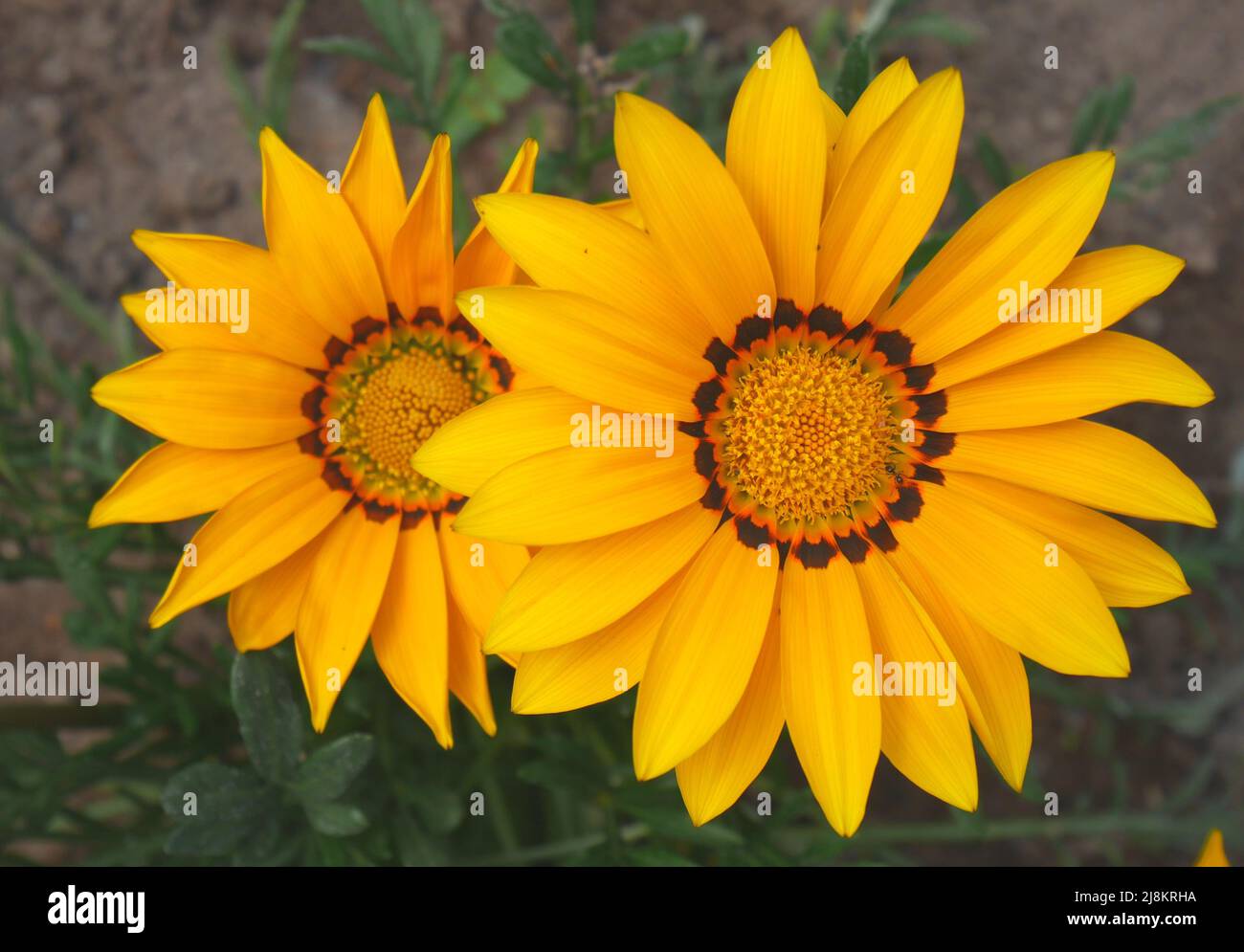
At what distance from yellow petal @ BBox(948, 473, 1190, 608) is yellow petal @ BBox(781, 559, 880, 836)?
265mm

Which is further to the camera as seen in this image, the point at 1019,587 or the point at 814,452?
the point at 814,452

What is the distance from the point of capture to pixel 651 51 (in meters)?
1.94

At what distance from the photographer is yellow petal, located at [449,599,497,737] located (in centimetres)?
154

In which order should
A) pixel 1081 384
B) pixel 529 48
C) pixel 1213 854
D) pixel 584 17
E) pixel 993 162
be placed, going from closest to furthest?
pixel 1081 384 → pixel 1213 854 → pixel 529 48 → pixel 584 17 → pixel 993 162

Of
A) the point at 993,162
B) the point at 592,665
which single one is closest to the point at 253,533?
the point at 592,665

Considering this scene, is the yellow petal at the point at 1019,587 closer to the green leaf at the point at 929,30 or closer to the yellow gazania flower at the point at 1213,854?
the yellow gazania flower at the point at 1213,854

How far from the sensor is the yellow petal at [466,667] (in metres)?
1.54

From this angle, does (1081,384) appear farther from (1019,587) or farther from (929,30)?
(929,30)

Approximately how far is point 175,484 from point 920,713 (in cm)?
111

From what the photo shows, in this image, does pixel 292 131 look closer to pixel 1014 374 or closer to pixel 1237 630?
pixel 1014 374

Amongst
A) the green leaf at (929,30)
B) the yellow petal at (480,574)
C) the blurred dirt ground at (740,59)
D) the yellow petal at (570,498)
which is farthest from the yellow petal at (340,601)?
the green leaf at (929,30)

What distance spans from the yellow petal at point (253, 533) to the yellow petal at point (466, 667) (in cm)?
Answer: 26

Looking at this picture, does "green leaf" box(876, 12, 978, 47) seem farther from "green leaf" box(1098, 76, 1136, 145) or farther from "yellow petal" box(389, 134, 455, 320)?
"yellow petal" box(389, 134, 455, 320)
